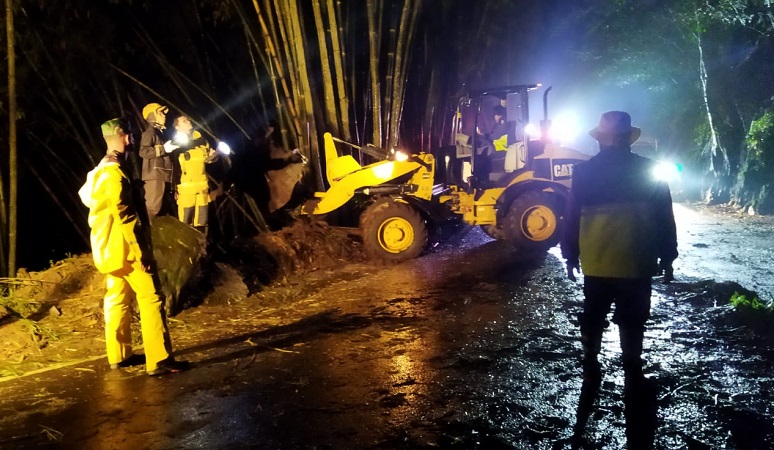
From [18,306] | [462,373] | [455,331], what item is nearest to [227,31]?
[18,306]

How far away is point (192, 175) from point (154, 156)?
0.56 metres

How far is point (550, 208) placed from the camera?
26.5 feet

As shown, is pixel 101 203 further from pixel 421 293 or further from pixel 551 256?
pixel 551 256

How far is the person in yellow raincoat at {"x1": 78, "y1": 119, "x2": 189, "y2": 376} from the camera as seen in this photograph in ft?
13.3

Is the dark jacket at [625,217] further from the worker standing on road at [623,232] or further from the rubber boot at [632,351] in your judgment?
the rubber boot at [632,351]

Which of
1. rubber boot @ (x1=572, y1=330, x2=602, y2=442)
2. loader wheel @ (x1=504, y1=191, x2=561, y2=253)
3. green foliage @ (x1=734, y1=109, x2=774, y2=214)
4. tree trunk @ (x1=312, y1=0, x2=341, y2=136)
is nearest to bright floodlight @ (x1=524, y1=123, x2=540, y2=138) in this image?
loader wheel @ (x1=504, y1=191, x2=561, y2=253)

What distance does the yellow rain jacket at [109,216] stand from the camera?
404cm

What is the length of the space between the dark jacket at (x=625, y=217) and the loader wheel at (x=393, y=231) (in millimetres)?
4783

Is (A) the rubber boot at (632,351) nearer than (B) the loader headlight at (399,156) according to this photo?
Yes

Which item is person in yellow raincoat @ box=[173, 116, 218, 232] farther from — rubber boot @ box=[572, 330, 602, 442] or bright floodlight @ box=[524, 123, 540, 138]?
rubber boot @ box=[572, 330, 602, 442]

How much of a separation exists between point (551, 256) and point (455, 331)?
340 cm

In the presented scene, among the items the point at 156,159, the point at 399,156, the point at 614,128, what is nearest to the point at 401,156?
the point at 399,156

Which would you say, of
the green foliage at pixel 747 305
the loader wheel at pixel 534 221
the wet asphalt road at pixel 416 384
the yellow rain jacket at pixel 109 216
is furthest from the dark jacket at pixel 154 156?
the green foliage at pixel 747 305

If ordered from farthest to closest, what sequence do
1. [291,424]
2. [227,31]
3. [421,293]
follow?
[227,31] < [421,293] < [291,424]
